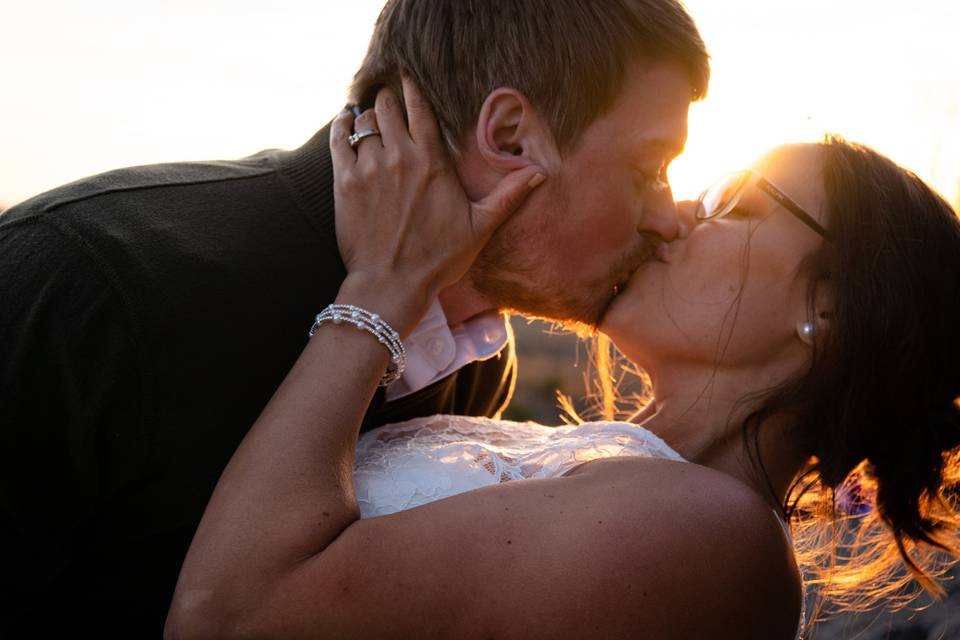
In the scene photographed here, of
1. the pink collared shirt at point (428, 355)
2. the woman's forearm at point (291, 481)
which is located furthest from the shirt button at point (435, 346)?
the woman's forearm at point (291, 481)

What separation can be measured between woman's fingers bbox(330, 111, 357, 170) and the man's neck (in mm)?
563

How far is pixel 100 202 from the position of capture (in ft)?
7.56

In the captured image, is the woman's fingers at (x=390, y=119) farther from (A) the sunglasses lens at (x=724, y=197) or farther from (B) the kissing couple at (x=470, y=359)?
(A) the sunglasses lens at (x=724, y=197)

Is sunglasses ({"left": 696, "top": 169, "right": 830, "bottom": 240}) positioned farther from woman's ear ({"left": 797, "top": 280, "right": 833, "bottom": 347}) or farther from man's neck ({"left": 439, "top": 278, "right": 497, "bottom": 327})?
man's neck ({"left": 439, "top": 278, "right": 497, "bottom": 327})

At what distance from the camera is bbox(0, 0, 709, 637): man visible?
214 centimetres

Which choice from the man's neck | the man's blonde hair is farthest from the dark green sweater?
the man's blonde hair

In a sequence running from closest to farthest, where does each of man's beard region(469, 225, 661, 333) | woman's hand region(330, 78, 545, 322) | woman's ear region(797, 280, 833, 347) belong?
woman's hand region(330, 78, 545, 322)
woman's ear region(797, 280, 833, 347)
man's beard region(469, 225, 661, 333)

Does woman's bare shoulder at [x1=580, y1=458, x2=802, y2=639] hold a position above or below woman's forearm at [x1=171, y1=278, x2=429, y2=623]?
below

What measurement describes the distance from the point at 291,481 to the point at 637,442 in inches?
41.8

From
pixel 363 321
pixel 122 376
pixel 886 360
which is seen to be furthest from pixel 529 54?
pixel 122 376

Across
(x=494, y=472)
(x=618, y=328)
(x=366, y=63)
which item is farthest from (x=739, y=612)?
(x=366, y=63)

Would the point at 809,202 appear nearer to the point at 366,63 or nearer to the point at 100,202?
the point at 366,63

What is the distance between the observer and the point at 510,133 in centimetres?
286

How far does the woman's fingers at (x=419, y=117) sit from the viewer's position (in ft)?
8.79
